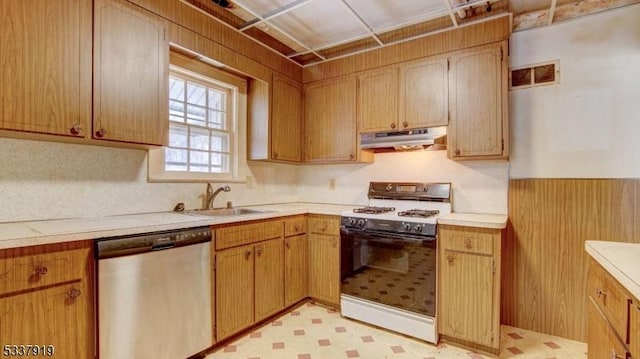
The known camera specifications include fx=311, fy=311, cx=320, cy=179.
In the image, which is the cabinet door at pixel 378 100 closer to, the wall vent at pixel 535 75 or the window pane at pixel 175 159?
the wall vent at pixel 535 75

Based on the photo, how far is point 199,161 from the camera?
2.84 meters

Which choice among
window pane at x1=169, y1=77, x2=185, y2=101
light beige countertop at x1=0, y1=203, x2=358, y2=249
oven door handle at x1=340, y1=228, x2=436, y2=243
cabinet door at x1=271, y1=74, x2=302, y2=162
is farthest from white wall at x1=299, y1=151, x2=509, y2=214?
window pane at x1=169, y1=77, x2=185, y2=101

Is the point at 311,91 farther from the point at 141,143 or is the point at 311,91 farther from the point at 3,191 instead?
the point at 3,191

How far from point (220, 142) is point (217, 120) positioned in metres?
0.21

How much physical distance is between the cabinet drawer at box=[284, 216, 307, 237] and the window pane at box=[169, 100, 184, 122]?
1298 millimetres

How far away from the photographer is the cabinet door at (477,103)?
2434mm

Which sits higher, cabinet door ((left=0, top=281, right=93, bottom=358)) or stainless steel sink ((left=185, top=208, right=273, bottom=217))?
stainless steel sink ((left=185, top=208, right=273, bottom=217))

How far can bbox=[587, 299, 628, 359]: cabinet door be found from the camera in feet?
3.70

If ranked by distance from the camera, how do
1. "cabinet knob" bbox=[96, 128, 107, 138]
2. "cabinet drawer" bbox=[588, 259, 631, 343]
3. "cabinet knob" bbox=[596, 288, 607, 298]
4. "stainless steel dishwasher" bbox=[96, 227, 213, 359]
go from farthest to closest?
1. "cabinet knob" bbox=[96, 128, 107, 138]
2. "stainless steel dishwasher" bbox=[96, 227, 213, 359]
3. "cabinet knob" bbox=[596, 288, 607, 298]
4. "cabinet drawer" bbox=[588, 259, 631, 343]

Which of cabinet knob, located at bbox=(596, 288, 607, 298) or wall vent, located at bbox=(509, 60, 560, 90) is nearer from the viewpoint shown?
cabinet knob, located at bbox=(596, 288, 607, 298)

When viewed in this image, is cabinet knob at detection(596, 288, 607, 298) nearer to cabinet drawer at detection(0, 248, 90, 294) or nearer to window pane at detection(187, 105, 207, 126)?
cabinet drawer at detection(0, 248, 90, 294)

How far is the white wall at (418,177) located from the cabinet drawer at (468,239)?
24.6 inches

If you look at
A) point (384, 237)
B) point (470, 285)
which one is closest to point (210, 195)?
point (384, 237)

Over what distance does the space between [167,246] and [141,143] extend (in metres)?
0.73
